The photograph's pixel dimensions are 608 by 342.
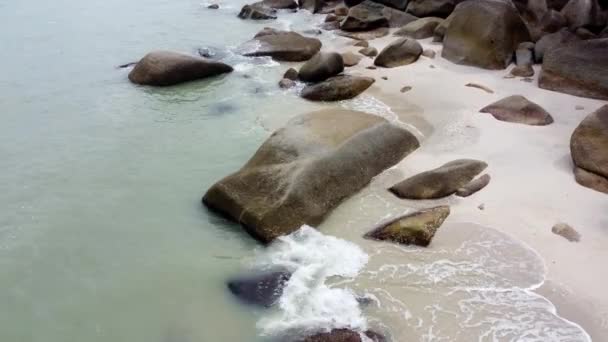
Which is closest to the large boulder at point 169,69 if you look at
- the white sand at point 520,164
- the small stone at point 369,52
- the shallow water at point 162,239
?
the shallow water at point 162,239

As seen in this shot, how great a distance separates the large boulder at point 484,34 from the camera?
1070 centimetres

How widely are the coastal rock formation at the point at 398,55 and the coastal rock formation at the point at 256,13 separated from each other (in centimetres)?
606

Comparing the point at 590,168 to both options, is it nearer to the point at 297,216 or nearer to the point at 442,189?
the point at 442,189

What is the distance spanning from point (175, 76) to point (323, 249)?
624cm

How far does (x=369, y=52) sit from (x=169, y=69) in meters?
4.03

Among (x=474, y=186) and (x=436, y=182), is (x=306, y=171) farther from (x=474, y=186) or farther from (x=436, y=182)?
(x=474, y=186)

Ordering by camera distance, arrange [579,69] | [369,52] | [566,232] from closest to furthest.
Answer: [566,232] < [579,69] < [369,52]

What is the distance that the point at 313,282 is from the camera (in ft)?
18.1

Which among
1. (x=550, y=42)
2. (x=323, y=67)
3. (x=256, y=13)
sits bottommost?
(x=256, y=13)

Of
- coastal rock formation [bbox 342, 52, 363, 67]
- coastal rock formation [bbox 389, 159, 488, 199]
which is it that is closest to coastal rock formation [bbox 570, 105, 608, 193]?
coastal rock formation [bbox 389, 159, 488, 199]

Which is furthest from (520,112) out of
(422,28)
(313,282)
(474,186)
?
(422,28)

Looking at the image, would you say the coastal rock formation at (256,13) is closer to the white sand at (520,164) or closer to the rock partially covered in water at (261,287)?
the white sand at (520,164)

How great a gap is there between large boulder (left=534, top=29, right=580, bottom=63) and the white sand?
1.22 ft

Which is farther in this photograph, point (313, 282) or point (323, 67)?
point (323, 67)
